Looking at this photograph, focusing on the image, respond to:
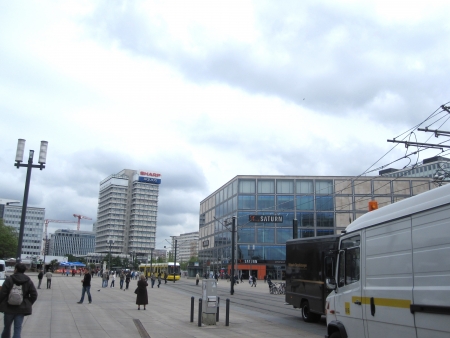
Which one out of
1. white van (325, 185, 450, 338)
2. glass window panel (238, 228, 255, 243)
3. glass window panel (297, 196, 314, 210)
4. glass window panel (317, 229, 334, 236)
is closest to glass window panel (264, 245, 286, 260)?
glass window panel (238, 228, 255, 243)

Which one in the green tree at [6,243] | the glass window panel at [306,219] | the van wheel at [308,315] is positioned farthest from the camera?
the green tree at [6,243]

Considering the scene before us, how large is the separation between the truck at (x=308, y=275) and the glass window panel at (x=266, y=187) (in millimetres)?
64503

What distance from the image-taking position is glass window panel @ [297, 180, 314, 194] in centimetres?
8197

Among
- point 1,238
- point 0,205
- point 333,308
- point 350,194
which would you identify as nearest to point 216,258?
point 350,194

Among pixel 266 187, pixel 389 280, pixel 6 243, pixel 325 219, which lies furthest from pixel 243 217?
pixel 389 280

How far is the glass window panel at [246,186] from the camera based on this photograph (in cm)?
8475

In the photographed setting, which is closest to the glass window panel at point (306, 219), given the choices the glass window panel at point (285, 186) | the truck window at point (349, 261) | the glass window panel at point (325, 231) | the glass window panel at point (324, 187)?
the glass window panel at point (325, 231)

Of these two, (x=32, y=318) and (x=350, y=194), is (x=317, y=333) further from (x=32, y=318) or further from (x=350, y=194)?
(x=350, y=194)

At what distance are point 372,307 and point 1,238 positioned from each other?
89.4 meters

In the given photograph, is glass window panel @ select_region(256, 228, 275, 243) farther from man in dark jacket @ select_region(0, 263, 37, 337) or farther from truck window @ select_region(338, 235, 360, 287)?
man in dark jacket @ select_region(0, 263, 37, 337)

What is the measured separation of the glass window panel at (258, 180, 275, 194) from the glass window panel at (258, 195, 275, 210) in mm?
924

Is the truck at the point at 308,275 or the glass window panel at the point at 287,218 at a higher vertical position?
the glass window panel at the point at 287,218

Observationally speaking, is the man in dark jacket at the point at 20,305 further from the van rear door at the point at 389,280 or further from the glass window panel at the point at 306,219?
the glass window panel at the point at 306,219

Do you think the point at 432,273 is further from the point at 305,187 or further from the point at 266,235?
the point at 266,235
